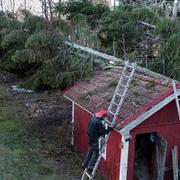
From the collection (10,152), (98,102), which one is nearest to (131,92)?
(98,102)

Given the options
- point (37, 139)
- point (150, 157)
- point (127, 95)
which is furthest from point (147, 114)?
point (37, 139)

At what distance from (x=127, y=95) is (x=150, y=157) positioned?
2406 mm

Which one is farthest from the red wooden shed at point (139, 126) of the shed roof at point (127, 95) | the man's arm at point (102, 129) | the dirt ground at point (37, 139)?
the dirt ground at point (37, 139)

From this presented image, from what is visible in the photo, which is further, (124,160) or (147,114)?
(124,160)

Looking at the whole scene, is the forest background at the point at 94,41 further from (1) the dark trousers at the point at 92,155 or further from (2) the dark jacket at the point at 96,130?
(2) the dark jacket at the point at 96,130

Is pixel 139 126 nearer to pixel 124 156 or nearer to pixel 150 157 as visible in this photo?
pixel 124 156

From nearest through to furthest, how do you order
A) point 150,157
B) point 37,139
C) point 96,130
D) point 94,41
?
point 96,130 < point 150,157 < point 37,139 < point 94,41

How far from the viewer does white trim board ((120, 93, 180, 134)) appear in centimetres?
932

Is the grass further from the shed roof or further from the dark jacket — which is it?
the shed roof

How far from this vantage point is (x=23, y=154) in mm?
12547

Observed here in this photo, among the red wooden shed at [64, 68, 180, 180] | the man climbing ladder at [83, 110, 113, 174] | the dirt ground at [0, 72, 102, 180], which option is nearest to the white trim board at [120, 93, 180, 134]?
the red wooden shed at [64, 68, 180, 180]

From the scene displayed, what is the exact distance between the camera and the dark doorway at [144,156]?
11225mm

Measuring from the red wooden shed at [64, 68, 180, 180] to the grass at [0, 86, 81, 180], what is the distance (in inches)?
59.7

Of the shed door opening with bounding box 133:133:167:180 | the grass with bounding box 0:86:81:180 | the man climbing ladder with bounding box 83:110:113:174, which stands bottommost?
the grass with bounding box 0:86:81:180
